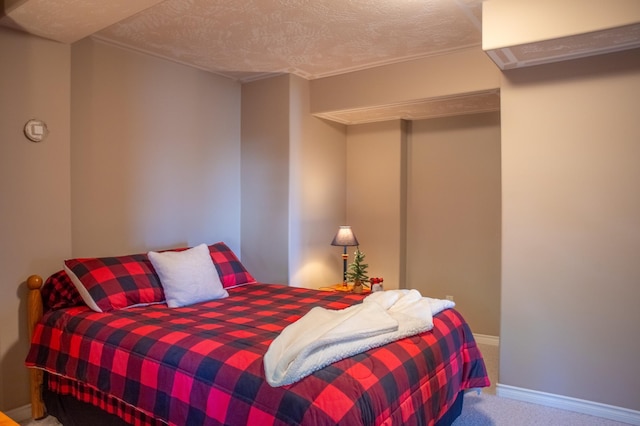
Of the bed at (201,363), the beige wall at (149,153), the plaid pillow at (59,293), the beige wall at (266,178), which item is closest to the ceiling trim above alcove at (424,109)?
the beige wall at (266,178)

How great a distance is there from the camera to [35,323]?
2656mm

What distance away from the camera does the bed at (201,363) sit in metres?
1.66

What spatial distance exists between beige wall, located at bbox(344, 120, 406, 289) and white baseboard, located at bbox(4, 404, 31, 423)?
2.78m

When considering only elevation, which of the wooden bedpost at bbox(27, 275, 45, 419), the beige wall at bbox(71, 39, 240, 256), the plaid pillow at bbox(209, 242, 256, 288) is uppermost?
the beige wall at bbox(71, 39, 240, 256)

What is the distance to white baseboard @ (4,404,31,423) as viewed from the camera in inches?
105

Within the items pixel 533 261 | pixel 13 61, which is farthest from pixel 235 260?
pixel 533 261

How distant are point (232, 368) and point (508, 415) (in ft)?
6.30

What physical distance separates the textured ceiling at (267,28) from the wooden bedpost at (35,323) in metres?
1.54

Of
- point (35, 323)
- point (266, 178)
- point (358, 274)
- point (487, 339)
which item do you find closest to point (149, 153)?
point (266, 178)

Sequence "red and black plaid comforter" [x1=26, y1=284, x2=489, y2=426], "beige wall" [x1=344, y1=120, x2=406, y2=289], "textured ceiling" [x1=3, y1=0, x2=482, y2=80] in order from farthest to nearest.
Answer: "beige wall" [x1=344, y1=120, x2=406, y2=289]
"textured ceiling" [x1=3, y1=0, x2=482, y2=80]
"red and black plaid comforter" [x1=26, y1=284, x2=489, y2=426]

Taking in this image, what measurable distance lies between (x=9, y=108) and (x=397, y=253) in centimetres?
332

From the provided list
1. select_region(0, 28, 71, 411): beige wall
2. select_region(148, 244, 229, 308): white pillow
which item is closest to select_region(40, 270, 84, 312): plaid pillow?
select_region(0, 28, 71, 411): beige wall

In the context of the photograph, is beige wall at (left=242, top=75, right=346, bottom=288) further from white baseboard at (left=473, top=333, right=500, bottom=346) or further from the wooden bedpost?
the wooden bedpost

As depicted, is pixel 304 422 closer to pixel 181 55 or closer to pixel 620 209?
pixel 620 209
